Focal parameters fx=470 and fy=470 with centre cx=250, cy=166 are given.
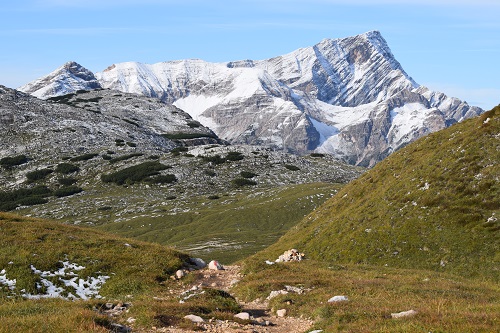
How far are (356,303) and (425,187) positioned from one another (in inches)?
1391

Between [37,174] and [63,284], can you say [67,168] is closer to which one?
[37,174]

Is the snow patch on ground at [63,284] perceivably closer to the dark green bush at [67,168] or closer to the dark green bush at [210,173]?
the dark green bush at [210,173]

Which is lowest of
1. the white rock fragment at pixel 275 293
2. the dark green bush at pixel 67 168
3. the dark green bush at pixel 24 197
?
the dark green bush at pixel 24 197

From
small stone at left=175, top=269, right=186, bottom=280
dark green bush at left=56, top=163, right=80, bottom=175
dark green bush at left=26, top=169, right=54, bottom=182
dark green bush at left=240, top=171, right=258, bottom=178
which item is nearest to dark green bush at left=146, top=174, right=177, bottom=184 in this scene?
dark green bush at left=240, top=171, right=258, bottom=178

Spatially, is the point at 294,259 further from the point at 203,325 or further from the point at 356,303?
the point at 203,325

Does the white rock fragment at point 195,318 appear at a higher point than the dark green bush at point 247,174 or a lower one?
lower

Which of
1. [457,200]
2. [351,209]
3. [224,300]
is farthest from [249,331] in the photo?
[351,209]

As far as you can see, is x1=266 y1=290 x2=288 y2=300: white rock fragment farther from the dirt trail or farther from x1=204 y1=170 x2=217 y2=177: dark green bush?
x1=204 y1=170 x2=217 y2=177: dark green bush

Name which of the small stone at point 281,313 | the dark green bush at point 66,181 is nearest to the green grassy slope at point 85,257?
the small stone at point 281,313

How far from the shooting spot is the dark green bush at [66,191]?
586 feet

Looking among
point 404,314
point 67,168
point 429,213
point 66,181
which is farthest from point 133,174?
point 404,314

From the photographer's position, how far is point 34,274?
89.2 feet

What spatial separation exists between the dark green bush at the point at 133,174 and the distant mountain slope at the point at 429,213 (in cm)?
13472

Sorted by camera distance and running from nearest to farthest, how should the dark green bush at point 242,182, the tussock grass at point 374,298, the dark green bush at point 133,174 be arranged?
the tussock grass at point 374,298 < the dark green bush at point 133,174 < the dark green bush at point 242,182
